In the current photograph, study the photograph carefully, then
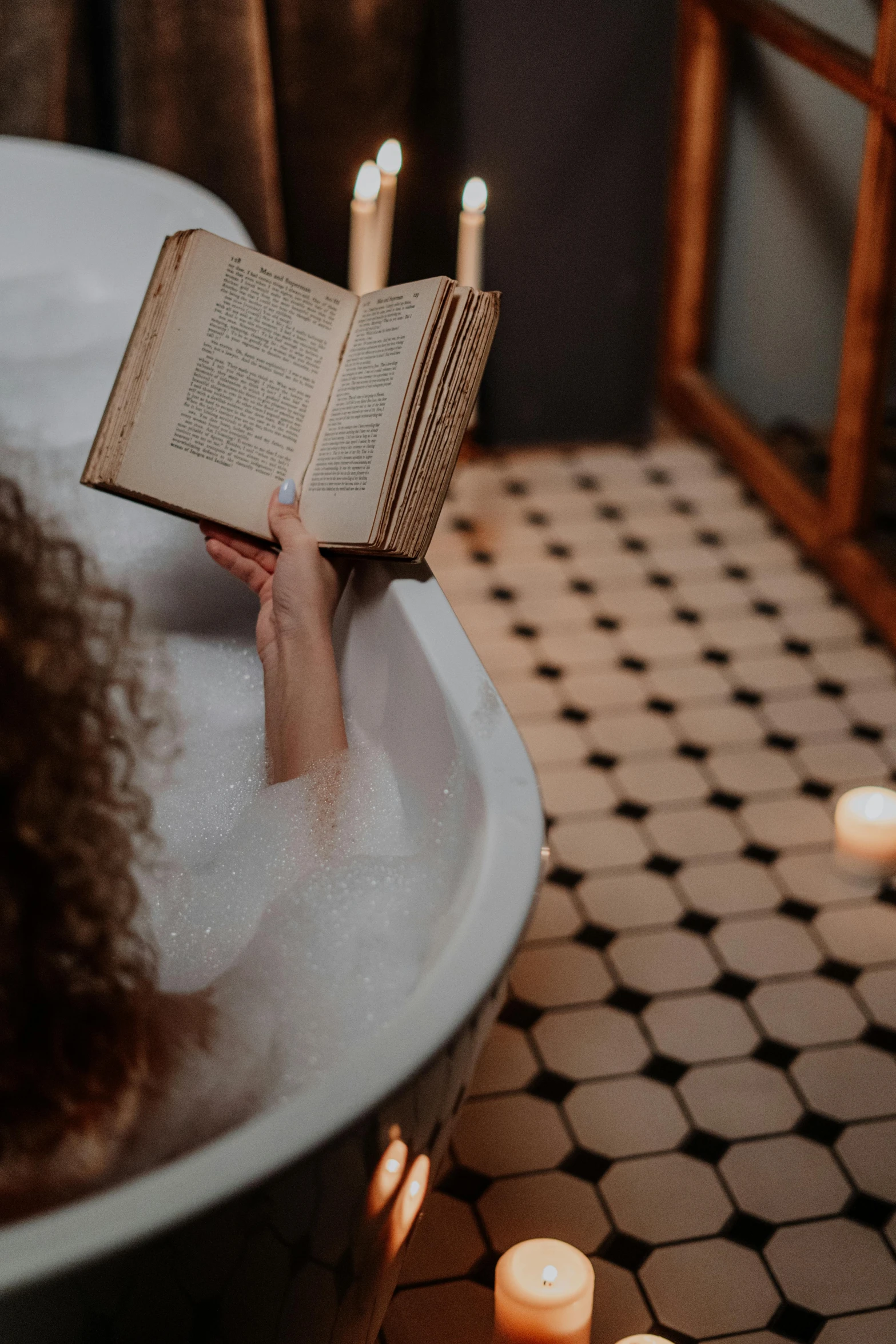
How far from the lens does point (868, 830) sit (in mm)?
1856

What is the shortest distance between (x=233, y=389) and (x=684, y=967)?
0.95 m

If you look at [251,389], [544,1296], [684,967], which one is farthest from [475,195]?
[544,1296]

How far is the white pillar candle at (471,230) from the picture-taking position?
204 centimetres

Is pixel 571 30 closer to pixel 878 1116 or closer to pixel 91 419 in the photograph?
pixel 91 419

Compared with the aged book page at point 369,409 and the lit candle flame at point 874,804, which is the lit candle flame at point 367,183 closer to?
the aged book page at point 369,409

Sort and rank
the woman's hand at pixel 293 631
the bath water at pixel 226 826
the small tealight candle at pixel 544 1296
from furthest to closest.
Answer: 1. the woman's hand at pixel 293 631
2. the small tealight candle at pixel 544 1296
3. the bath water at pixel 226 826

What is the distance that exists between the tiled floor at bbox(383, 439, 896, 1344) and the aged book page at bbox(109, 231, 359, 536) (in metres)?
0.75

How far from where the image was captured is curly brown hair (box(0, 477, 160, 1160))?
72 centimetres

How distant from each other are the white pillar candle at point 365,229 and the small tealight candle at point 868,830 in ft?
3.32

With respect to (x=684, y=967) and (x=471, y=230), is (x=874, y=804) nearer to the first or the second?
(x=684, y=967)

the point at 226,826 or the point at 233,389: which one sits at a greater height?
the point at 233,389

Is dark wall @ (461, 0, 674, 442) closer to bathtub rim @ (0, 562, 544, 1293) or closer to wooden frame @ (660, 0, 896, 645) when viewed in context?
wooden frame @ (660, 0, 896, 645)

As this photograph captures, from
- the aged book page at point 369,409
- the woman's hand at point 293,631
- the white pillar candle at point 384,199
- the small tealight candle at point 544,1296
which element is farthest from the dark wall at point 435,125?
the small tealight candle at point 544,1296

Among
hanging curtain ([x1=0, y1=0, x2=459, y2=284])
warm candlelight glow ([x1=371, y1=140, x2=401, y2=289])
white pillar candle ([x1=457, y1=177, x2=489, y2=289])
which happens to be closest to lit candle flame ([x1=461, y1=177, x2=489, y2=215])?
white pillar candle ([x1=457, y1=177, x2=489, y2=289])
